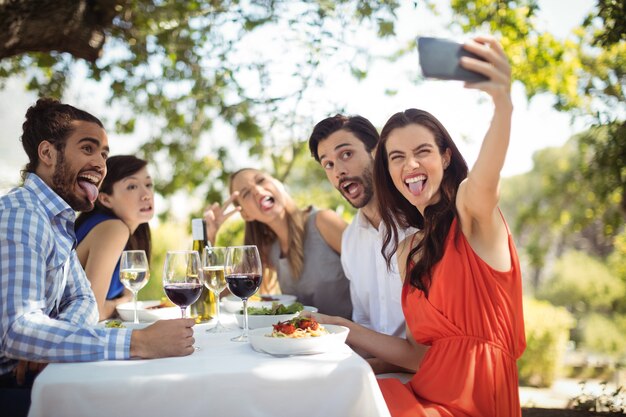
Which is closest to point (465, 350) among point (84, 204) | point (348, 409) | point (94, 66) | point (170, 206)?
point (348, 409)

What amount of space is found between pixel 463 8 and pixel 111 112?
4.59 metres

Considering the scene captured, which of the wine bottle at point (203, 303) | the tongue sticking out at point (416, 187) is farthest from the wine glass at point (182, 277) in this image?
the tongue sticking out at point (416, 187)

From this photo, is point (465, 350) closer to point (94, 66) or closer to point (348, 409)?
point (348, 409)

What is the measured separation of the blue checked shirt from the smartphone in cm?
128

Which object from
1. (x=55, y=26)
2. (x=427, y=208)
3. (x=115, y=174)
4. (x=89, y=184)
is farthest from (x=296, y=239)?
(x=55, y=26)

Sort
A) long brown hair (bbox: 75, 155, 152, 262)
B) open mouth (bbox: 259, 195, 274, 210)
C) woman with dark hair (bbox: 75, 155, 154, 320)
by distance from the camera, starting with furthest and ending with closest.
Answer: open mouth (bbox: 259, 195, 274, 210) → long brown hair (bbox: 75, 155, 152, 262) → woman with dark hair (bbox: 75, 155, 154, 320)

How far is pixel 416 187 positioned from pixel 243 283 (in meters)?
0.83

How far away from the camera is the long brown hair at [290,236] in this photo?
404 cm

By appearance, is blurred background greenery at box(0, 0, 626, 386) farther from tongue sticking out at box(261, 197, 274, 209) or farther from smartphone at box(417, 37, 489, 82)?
smartphone at box(417, 37, 489, 82)

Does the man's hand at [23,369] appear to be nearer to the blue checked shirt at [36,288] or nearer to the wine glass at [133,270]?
the blue checked shirt at [36,288]

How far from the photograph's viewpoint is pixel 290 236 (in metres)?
4.08

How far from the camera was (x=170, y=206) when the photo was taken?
788cm

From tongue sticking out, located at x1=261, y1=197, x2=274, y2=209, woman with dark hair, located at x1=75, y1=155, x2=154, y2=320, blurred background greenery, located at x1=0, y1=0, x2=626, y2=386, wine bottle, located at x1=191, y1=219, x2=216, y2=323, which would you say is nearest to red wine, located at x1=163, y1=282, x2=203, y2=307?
wine bottle, located at x1=191, y1=219, x2=216, y2=323

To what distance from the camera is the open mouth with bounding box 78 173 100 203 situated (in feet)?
8.20
